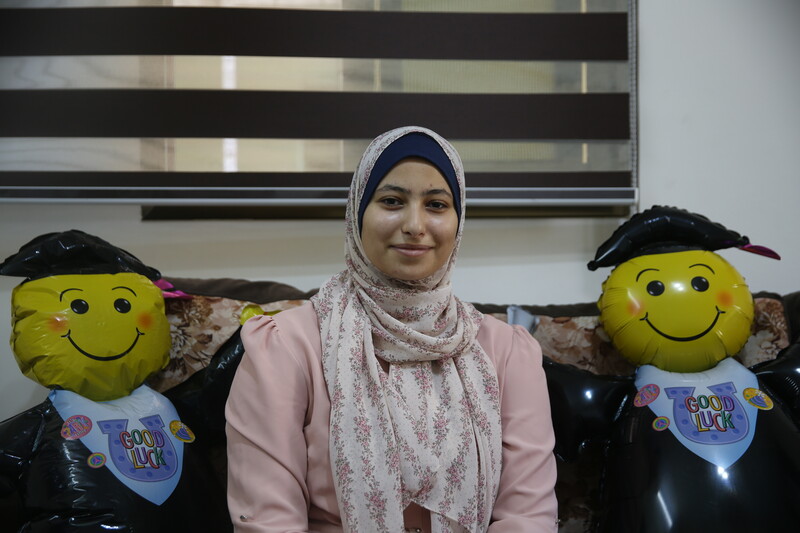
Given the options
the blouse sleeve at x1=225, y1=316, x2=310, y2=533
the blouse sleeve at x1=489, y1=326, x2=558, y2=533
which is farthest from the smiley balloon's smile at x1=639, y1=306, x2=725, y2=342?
the blouse sleeve at x1=225, y1=316, x2=310, y2=533

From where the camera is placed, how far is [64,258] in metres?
1.54

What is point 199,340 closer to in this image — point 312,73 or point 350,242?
point 350,242

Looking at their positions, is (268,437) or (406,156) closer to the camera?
(268,437)

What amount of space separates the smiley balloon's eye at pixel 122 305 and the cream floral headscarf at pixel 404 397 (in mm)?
402

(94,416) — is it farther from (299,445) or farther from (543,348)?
(543,348)

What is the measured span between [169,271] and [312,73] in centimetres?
65

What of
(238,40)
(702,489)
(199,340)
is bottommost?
(702,489)

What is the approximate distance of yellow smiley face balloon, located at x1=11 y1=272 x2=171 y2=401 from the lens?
1439 millimetres

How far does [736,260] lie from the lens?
2.10 metres

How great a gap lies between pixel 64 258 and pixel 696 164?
1.62m

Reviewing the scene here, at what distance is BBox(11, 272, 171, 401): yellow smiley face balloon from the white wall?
1.82 feet

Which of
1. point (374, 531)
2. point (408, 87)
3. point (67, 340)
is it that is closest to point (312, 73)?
point (408, 87)

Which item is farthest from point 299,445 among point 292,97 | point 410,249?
point 292,97

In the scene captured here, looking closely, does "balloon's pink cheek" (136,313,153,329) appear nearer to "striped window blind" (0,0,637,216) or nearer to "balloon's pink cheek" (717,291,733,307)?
"striped window blind" (0,0,637,216)
